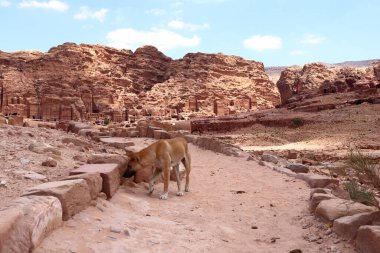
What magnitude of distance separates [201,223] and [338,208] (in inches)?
73.1

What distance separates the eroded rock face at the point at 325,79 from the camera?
5641 centimetres

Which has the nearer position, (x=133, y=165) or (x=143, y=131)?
(x=133, y=165)

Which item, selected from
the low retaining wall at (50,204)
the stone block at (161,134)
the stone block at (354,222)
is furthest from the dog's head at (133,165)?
the stone block at (161,134)

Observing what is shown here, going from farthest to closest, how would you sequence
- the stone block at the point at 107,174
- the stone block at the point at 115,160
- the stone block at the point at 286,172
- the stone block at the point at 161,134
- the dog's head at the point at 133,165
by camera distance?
the stone block at the point at 161,134, the stone block at the point at 286,172, the stone block at the point at 115,160, the dog's head at the point at 133,165, the stone block at the point at 107,174

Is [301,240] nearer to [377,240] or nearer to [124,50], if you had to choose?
[377,240]

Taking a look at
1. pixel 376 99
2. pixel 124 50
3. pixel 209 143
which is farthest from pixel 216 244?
pixel 124 50

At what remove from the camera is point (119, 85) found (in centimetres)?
7894

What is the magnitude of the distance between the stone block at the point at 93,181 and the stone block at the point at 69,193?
21cm

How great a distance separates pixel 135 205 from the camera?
20.3 ft

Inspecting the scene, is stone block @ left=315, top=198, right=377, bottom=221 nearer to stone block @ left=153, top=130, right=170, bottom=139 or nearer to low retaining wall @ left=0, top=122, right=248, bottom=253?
low retaining wall @ left=0, top=122, right=248, bottom=253

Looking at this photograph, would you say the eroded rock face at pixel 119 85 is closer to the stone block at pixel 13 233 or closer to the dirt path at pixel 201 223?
the dirt path at pixel 201 223

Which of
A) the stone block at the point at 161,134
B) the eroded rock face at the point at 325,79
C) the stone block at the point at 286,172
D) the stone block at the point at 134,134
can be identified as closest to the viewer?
the stone block at the point at 286,172

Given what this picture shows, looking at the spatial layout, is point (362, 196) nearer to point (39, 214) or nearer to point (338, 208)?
point (338, 208)

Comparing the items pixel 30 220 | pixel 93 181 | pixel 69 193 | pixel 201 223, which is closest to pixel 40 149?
pixel 93 181
